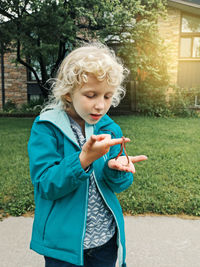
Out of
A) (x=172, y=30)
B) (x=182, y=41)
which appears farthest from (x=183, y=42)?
(x=172, y=30)

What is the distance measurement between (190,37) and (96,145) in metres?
12.9

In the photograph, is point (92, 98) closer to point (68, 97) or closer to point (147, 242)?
point (68, 97)

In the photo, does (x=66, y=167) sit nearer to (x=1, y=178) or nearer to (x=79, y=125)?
(x=79, y=125)

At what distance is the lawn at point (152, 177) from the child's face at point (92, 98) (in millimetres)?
1984

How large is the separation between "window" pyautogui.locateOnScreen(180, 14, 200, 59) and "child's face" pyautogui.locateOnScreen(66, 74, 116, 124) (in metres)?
12.4

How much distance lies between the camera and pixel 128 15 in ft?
30.0

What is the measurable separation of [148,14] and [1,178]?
8.89m

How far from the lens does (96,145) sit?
979mm

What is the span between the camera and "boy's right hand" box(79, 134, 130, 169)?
0.98 m

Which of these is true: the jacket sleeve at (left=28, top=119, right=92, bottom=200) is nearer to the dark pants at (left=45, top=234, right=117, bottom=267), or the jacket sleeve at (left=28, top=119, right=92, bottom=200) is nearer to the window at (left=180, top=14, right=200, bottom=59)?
the dark pants at (left=45, top=234, right=117, bottom=267)

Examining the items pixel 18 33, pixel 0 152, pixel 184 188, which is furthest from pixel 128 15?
Result: pixel 184 188

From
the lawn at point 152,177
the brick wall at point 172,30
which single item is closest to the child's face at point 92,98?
the lawn at point 152,177

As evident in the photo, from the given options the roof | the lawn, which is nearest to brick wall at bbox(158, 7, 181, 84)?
the roof

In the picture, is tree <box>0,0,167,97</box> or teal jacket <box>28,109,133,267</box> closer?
teal jacket <box>28,109,133,267</box>
